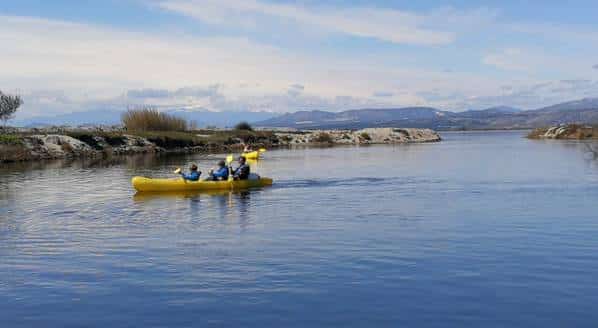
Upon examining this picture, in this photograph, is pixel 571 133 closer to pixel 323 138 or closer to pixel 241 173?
pixel 323 138

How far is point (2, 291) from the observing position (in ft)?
42.7

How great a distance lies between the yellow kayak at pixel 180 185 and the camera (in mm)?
29531

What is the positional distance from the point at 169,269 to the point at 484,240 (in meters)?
8.47

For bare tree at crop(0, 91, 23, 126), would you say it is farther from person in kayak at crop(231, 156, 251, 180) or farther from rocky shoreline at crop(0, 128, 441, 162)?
person in kayak at crop(231, 156, 251, 180)

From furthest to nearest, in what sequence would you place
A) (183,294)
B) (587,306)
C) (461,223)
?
(461,223) → (183,294) → (587,306)

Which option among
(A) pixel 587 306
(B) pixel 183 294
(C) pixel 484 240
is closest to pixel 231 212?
(C) pixel 484 240

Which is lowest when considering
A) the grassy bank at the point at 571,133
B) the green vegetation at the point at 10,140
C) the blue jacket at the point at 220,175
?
the blue jacket at the point at 220,175

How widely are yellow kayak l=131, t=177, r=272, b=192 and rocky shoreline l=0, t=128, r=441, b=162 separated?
3029 cm

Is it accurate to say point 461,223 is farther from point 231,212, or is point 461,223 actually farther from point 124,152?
point 124,152

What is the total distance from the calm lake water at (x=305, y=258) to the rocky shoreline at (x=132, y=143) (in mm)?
31143

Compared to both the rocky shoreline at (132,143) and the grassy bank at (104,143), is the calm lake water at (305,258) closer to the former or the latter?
the grassy bank at (104,143)

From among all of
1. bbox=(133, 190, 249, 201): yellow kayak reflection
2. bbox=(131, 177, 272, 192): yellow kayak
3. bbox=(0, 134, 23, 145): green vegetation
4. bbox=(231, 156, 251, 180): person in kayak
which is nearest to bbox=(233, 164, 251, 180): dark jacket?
bbox=(231, 156, 251, 180): person in kayak

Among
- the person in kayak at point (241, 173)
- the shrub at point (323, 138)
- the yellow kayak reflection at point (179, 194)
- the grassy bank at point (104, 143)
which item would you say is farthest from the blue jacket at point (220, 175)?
the shrub at point (323, 138)

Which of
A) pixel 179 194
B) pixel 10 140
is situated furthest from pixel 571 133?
pixel 179 194
